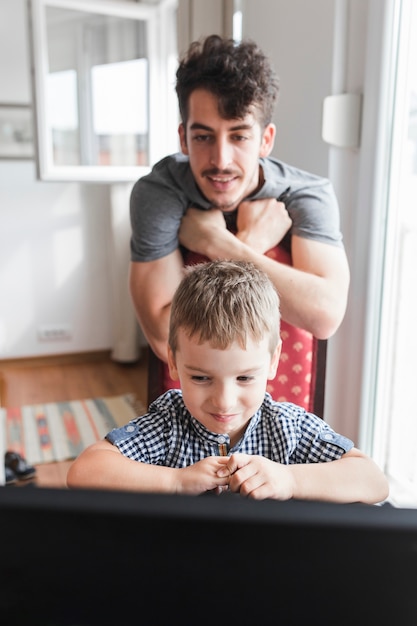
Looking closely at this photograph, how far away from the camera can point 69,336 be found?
11.4ft

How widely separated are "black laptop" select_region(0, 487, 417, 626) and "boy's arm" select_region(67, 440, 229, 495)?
334 mm

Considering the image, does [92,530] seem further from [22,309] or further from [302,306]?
[22,309]

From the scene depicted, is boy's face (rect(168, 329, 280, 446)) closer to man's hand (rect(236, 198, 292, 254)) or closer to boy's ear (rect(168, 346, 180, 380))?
boy's ear (rect(168, 346, 180, 380))

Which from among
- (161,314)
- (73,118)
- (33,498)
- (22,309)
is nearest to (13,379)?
(22,309)

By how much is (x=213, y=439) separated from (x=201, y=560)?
0.46 m

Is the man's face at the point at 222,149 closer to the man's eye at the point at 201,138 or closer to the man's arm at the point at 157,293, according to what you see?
the man's eye at the point at 201,138

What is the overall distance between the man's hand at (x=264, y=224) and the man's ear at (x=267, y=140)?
6cm

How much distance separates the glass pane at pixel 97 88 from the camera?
123cm

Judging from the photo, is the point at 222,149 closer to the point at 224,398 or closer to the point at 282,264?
the point at 282,264

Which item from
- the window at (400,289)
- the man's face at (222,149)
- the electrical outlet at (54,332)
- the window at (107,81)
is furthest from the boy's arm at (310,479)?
the electrical outlet at (54,332)

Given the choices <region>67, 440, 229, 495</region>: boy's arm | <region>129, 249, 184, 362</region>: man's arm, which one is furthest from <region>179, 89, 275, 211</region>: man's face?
<region>67, 440, 229, 495</region>: boy's arm

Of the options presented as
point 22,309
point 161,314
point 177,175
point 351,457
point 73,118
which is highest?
point 73,118

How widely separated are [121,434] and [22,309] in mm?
2895

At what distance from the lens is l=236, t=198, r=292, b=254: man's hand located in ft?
2.58
